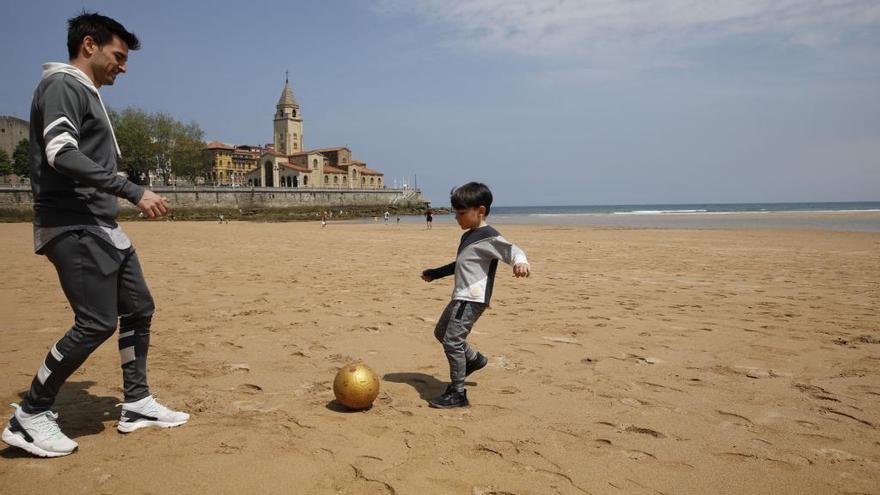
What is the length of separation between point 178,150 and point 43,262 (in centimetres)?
7201

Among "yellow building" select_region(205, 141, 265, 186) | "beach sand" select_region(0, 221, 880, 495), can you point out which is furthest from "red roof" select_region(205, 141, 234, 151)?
"beach sand" select_region(0, 221, 880, 495)

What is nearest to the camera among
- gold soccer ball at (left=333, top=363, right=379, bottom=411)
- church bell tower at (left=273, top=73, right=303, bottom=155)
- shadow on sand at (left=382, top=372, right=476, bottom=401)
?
gold soccer ball at (left=333, top=363, right=379, bottom=411)

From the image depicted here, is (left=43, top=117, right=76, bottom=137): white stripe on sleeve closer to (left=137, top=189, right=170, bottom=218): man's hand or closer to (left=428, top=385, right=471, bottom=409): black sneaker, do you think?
(left=137, top=189, right=170, bottom=218): man's hand

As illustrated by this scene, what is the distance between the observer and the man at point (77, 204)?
305 cm

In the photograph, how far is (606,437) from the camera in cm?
348

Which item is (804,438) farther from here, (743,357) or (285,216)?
(285,216)

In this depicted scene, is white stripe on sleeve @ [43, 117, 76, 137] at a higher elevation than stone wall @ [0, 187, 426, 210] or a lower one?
lower

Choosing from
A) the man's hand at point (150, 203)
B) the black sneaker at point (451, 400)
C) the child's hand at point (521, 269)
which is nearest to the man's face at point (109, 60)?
the man's hand at point (150, 203)

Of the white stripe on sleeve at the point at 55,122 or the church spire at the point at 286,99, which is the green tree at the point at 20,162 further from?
the white stripe on sleeve at the point at 55,122

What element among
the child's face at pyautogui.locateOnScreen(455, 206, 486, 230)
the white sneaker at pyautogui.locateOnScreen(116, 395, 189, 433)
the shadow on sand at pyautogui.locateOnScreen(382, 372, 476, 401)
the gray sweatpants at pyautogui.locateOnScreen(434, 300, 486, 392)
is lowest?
the shadow on sand at pyautogui.locateOnScreen(382, 372, 476, 401)

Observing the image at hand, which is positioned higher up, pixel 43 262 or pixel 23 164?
pixel 23 164

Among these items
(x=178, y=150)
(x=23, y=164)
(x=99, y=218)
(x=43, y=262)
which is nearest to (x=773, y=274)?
(x=99, y=218)

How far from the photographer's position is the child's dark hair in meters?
4.21

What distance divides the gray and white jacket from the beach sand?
0.89 metres
